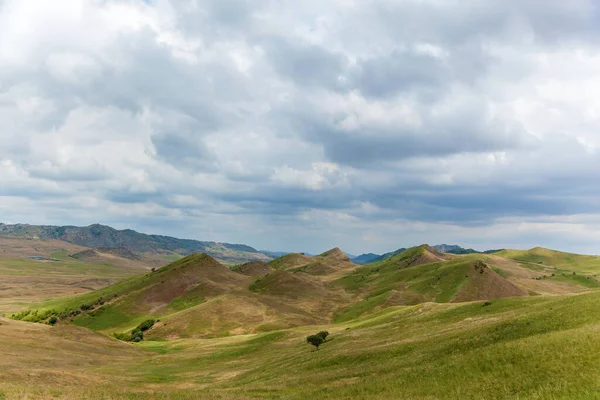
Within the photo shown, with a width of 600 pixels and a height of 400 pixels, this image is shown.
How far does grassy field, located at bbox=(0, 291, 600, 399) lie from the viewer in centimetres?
2764

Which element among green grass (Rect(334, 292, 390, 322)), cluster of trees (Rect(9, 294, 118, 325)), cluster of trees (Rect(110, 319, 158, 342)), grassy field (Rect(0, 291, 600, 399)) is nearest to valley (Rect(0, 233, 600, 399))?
grassy field (Rect(0, 291, 600, 399))

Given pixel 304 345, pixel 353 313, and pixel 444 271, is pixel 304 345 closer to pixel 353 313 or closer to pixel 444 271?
pixel 353 313

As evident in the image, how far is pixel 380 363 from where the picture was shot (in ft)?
145

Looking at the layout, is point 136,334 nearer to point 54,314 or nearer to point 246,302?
point 246,302

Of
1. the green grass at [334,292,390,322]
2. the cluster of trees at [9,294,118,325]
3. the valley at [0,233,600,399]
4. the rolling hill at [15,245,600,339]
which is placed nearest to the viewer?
the valley at [0,233,600,399]

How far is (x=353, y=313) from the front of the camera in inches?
5881

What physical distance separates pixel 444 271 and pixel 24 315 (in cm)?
18809

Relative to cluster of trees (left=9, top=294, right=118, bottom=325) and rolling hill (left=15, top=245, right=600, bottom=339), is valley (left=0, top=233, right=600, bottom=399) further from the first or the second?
cluster of trees (left=9, top=294, right=118, bottom=325)

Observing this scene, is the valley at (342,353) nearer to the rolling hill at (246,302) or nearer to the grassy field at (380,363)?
the grassy field at (380,363)

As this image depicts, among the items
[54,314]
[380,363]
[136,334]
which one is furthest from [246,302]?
[380,363]

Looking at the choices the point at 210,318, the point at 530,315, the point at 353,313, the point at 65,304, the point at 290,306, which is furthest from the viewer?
the point at 65,304

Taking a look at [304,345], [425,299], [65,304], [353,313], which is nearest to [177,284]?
[65,304]

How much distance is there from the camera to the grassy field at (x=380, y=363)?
27641 millimetres

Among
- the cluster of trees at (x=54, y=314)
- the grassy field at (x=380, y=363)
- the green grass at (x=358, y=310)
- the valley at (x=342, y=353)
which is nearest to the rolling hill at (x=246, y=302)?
the cluster of trees at (x=54, y=314)
